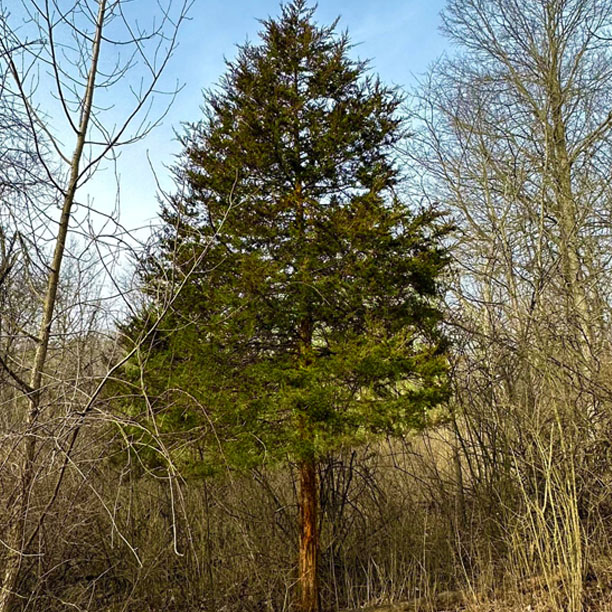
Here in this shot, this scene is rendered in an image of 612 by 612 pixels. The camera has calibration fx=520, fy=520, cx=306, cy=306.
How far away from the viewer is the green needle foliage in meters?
4.27

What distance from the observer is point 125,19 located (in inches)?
134

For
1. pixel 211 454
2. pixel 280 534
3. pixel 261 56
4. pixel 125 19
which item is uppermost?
pixel 261 56

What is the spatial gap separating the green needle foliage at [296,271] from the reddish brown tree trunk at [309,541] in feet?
1.56

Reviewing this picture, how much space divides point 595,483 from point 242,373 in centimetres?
377

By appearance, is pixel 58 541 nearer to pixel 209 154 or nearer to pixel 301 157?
pixel 209 154

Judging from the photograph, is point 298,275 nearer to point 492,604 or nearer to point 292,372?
Result: point 292,372

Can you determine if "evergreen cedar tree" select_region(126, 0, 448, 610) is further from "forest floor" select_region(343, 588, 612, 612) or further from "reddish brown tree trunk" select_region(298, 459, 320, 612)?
"forest floor" select_region(343, 588, 612, 612)

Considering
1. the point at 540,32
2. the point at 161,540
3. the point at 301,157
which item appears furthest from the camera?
the point at 540,32

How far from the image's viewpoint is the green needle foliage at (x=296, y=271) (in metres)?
4.27

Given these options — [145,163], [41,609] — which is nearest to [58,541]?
[41,609]

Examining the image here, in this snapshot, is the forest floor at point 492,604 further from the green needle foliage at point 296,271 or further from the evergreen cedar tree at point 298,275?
the green needle foliage at point 296,271

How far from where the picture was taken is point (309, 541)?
16.0ft

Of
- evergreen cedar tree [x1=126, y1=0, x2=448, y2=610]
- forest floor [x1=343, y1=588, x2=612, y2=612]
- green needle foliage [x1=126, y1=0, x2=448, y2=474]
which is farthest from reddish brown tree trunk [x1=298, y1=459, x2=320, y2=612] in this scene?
forest floor [x1=343, y1=588, x2=612, y2=612]

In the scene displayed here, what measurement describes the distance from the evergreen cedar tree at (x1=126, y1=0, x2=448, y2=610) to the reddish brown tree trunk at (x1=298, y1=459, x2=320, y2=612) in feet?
0.05
